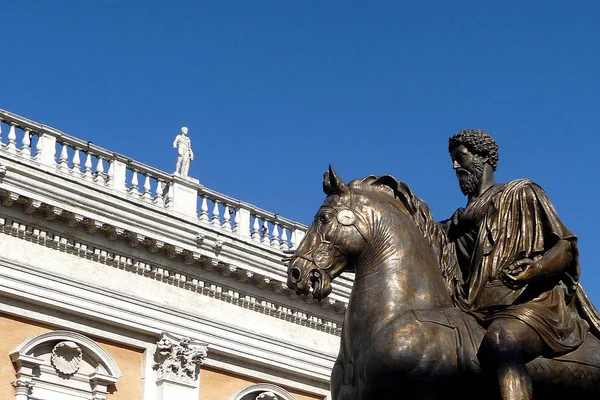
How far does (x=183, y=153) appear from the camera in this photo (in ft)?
76.2

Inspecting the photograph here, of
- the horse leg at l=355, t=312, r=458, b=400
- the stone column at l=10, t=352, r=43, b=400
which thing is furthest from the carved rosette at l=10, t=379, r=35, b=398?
the horse leg at l=355, t=312, r=458, b=400

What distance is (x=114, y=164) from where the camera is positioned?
2147 centimetres

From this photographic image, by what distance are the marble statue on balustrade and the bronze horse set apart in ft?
56.4

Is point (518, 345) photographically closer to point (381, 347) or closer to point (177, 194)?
point (381, 347)

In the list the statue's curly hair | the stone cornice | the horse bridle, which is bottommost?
the horse bridle

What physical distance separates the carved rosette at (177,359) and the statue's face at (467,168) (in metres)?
16.0

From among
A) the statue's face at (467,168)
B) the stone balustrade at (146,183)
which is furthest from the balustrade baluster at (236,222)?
the statue's face at (467,168)

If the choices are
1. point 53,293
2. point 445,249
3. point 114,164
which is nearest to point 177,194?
point 114,164

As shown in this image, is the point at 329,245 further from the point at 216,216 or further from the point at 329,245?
the point at 216,216

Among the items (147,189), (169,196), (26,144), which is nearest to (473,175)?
(26,144)

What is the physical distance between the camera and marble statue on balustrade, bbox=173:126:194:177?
22.9m

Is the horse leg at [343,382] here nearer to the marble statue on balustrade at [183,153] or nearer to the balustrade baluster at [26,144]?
the balustrade baluster at [26,144]

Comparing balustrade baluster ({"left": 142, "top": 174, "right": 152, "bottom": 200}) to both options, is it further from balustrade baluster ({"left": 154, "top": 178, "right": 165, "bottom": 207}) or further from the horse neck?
the horse neck

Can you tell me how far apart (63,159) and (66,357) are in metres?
3.28
